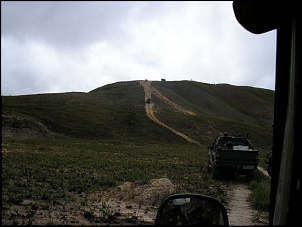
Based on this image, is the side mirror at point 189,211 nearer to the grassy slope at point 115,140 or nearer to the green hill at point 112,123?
the grassy slope at point 115,140

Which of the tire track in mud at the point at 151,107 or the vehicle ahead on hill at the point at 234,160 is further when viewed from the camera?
the tire track in mud at the point at 151,107

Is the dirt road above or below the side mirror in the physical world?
below

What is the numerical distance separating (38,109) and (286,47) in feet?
188

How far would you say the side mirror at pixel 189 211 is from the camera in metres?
3.06

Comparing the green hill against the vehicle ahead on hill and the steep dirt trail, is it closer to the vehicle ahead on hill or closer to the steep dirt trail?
the vehicle ahead on hill

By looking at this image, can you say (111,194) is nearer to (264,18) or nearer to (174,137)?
(264,18)

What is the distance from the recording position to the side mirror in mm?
3059

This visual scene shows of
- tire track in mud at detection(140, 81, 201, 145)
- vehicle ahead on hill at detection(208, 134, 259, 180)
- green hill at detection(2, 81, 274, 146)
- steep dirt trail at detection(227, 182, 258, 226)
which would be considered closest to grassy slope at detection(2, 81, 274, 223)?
green hill at detection(2, 81, 274, 146)

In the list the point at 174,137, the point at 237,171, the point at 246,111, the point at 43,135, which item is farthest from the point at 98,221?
the point at 246,111

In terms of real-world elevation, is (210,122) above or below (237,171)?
above

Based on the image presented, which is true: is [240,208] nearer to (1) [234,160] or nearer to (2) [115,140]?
(1) [234,160]

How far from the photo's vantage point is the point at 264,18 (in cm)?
308

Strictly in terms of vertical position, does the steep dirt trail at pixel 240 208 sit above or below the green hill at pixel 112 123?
below

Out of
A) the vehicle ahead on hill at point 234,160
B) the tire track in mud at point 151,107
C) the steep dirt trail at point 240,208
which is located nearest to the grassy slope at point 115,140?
the steep dirt trail at point 240,208
